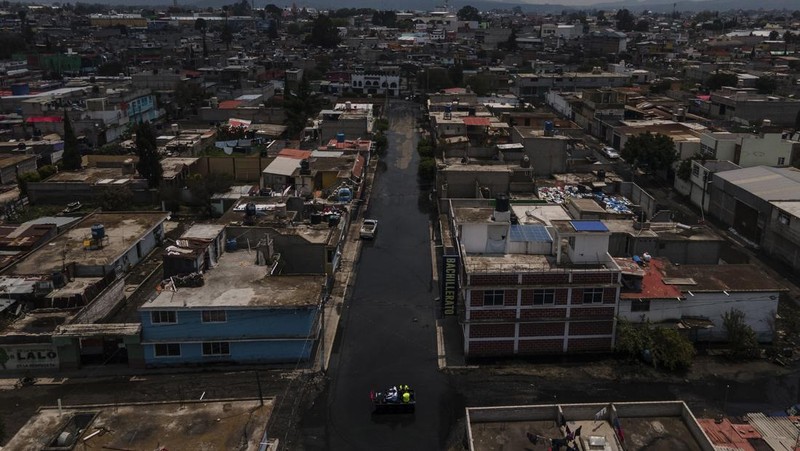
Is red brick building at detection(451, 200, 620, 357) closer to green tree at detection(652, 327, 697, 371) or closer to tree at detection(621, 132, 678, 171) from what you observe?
green tree at detection(652, 327, 697, 371)

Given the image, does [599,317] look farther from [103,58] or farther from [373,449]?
[103,58]

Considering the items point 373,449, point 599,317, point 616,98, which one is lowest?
point 373,449

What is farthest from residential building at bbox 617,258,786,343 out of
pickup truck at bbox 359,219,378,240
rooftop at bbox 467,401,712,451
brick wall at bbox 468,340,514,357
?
pickup truck at bbox 359,219,378,240

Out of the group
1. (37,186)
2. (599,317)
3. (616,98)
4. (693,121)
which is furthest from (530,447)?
(616,98)

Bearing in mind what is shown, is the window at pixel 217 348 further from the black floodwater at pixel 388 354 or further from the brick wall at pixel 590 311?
the brick wall at pixel 590 311

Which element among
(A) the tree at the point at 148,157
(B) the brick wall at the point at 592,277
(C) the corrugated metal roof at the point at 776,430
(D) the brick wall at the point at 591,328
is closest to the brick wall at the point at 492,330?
(D) the brick wall at the point at 591,328
